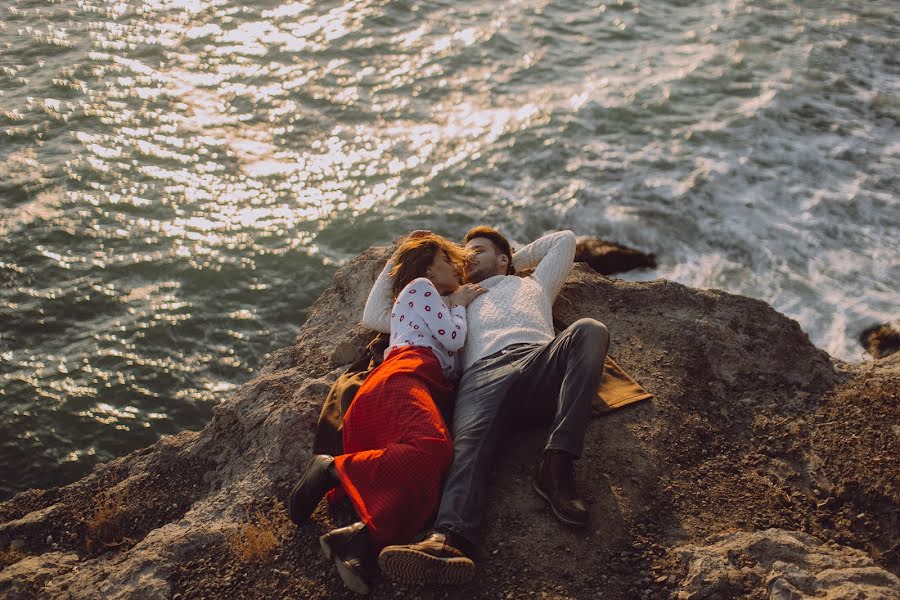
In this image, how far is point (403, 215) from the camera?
Result: 11.9 m

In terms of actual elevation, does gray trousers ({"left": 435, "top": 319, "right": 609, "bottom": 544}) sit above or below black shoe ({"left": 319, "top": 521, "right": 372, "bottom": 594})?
above

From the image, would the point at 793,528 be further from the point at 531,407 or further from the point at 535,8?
the point at 535,8

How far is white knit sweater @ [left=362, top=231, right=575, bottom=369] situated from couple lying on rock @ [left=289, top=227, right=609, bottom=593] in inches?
0.4

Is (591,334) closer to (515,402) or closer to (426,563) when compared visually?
(515,402)

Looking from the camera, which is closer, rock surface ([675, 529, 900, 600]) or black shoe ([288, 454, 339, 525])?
rock surface ([675, 529, 900, 600])

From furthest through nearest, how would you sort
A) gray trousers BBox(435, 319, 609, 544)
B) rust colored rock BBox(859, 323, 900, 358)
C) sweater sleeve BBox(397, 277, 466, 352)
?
rust colored rock BBox(859, 323, 900, 358) → sweater sleeve BBox(397, 277, 466, 352) → gray trousers BBox(435, 319, 609, 544)

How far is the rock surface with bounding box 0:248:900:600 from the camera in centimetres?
488

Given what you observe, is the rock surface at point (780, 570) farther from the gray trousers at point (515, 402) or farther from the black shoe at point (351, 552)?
the black shoe at point (351, 552)

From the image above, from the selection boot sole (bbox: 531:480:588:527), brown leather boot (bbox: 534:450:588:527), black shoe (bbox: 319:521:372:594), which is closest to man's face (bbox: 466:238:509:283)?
brown leather boot (bbox: 534:450:588:527)

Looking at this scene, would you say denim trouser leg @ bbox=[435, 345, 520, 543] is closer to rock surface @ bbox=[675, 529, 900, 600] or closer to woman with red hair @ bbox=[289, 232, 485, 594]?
woman with red hair @ bbox=[289, 232, 485, 594]

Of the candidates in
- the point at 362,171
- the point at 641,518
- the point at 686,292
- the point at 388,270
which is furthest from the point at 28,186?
the point at 641,518

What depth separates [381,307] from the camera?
20.7 feet

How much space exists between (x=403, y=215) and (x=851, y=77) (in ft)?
28.0

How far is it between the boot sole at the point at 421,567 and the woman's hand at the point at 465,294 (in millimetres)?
2171
